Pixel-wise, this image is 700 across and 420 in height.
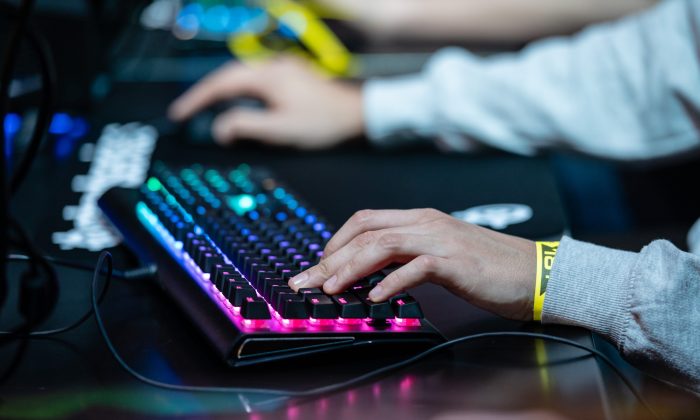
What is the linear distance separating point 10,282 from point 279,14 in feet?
3.42

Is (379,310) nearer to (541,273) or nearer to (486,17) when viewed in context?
(541,273)

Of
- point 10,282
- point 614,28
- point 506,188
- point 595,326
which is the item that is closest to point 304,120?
point 506,188

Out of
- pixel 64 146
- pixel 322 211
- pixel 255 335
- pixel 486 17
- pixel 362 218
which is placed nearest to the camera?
pixel 255 335

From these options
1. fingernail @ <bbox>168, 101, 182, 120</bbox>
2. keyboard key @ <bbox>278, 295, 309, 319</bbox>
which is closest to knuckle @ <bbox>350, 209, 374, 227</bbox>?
keyboard key @ <bbox>278, 295, 309, 319</bbox>

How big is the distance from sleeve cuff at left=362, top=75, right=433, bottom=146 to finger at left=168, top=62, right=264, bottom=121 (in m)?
0.18

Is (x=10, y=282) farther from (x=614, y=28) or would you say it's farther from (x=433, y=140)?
(x=614, y=28)

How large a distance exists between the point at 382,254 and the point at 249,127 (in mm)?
616

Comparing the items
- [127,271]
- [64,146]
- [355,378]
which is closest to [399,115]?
[64,146]

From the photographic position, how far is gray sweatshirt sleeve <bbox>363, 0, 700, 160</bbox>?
1.04m

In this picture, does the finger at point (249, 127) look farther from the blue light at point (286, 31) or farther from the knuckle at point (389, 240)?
the knuckle at point (389, 240)

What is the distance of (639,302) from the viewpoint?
1.93 feet

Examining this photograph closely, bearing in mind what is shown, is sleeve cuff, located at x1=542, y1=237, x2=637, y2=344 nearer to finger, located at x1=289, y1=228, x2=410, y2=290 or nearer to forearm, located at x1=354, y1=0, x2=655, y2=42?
finger, located at x1=289, y1=228, x2=410, y2=290

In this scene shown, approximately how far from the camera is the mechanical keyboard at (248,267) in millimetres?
555

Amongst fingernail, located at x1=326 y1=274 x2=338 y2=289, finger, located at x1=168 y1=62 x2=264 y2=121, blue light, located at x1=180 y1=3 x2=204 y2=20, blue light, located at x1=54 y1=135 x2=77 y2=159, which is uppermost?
fingernail, located at x1=326 y1=274 x2=338 y2=289
